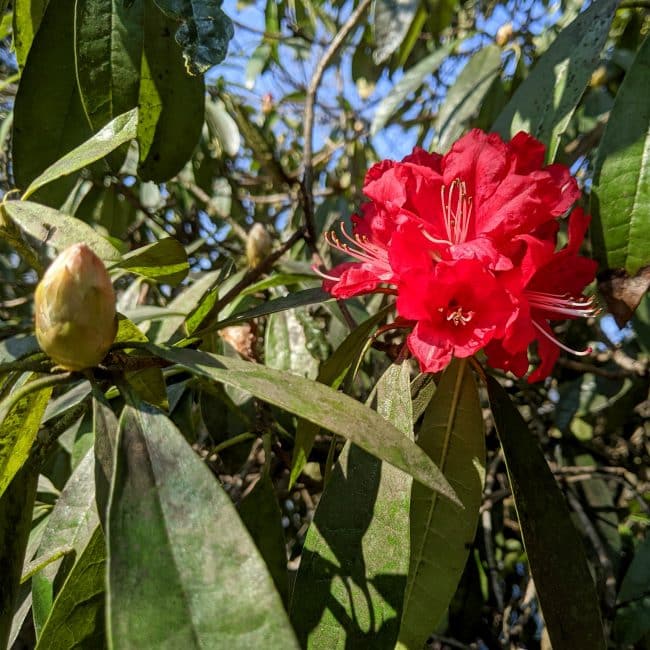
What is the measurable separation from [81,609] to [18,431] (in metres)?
0.18

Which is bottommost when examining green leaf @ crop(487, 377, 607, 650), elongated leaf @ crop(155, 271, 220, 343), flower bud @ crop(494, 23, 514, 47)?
green leaf @ crop(487, 377, 607, 650)

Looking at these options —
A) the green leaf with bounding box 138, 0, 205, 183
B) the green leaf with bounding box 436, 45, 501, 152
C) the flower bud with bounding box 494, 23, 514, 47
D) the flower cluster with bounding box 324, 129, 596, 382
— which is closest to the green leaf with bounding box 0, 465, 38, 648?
the flower cluster with bounding box 324, 129, 596, 382

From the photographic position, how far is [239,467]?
1188 mm

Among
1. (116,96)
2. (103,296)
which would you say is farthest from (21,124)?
(103,296)

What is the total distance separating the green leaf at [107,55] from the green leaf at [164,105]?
0.04m

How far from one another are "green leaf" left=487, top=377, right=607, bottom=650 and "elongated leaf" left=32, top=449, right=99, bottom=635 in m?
0.46

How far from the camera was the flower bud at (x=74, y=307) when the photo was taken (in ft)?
1.64

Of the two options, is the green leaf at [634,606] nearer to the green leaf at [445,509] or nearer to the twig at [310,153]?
the green leaf at [445,509]

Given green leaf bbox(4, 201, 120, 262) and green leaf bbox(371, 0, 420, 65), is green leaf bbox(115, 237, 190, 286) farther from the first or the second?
green leaf bbox(371, 0, 420, 65)

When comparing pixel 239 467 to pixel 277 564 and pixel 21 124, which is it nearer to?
pixel 277 564

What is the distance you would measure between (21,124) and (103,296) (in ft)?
1.69

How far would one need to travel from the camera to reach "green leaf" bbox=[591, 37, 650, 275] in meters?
0.78

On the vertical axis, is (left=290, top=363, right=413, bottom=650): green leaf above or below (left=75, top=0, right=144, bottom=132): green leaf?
below

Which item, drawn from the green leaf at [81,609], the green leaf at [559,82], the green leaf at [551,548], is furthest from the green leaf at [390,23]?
the green leaf at [81,609]
